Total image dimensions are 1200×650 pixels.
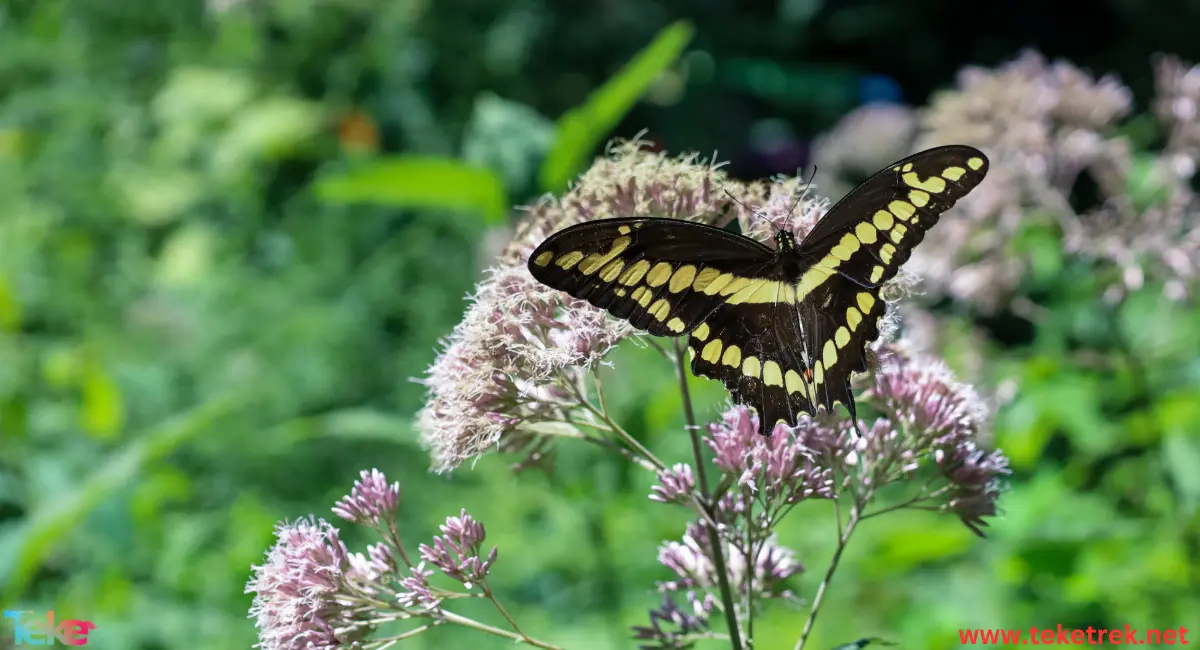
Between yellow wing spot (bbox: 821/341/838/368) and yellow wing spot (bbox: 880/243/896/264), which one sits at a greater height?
yellow wing spot (bbox: 880/243/896/264)

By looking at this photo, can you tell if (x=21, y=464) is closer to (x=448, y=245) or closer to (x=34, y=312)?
(x=34, y=312)

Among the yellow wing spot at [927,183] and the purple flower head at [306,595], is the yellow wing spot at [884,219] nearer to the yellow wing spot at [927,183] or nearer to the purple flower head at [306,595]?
the yellow wing spot at [927,183]

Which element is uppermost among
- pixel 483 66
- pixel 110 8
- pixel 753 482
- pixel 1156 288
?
pixel 110 8

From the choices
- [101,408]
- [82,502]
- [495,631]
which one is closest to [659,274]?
[495,631]

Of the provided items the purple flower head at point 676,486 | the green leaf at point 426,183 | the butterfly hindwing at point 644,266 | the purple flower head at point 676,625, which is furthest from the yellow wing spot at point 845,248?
the green leaf at point 426,183

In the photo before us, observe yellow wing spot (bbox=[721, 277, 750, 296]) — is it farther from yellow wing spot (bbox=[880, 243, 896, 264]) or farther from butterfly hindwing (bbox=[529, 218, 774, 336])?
yellow wing spot (bbox=[880, 243, 896, 264])

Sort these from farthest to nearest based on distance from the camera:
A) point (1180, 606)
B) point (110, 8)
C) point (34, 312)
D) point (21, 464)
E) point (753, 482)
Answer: point (110, 8), point (34, 312), point (21, 464), point (1180, 606), point (753, 482)

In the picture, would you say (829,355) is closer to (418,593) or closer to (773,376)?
(773,376)

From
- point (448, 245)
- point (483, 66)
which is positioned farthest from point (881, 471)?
point (483, 66)

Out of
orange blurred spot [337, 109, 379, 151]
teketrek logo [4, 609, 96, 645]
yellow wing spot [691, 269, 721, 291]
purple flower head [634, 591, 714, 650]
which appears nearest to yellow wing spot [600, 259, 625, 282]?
yellow wing spot [691, 269, 721, 291]
